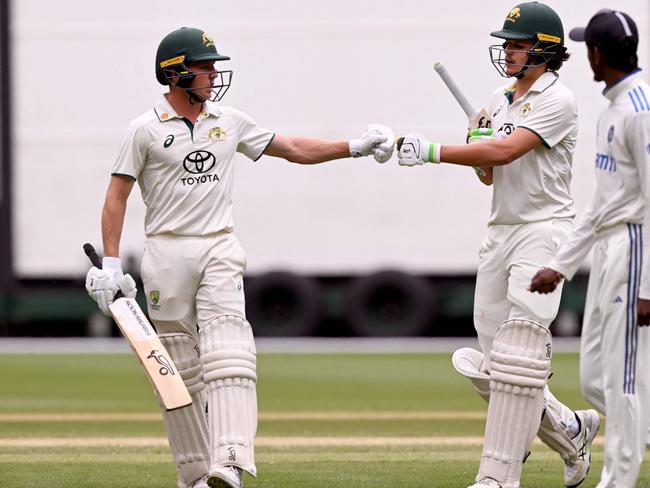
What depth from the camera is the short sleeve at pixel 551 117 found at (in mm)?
6621

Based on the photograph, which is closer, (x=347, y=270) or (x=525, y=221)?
(x=525, y=221)

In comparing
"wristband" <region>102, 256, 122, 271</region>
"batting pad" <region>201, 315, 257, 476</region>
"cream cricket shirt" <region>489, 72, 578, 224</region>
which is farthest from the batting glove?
"wristband" <region>102, 256, 122, 271</region>

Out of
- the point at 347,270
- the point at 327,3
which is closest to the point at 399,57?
the point at 327,3

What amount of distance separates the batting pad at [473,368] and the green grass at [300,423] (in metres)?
0.44

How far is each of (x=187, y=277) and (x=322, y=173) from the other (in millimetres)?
9418

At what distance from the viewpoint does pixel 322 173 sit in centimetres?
1602

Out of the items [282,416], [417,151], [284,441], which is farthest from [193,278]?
[282,416]

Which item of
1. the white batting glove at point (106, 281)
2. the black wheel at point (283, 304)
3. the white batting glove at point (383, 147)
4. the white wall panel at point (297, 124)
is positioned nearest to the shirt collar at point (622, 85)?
the white batting glove at point (383, 147)

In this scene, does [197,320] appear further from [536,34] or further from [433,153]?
[536,34]

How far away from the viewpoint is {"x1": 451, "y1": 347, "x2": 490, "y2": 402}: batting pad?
685 cm

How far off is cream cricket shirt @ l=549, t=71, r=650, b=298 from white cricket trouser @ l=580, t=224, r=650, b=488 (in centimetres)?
6

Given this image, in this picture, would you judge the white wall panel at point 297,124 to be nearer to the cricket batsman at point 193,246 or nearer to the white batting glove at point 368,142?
the white batting glove at point 368,142

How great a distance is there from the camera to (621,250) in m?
5.72

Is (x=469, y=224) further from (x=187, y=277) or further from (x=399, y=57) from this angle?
(x=187, y=277)
